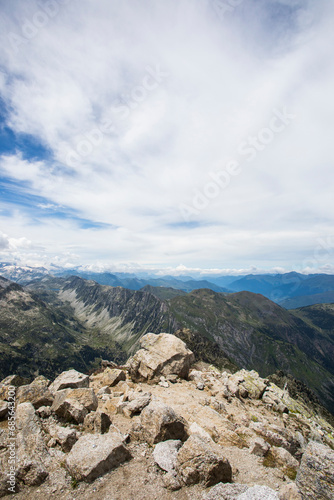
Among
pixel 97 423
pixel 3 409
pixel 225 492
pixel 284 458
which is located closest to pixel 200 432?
pixel 284 458

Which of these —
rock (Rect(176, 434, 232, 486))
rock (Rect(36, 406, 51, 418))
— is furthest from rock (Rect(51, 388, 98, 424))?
rock (Rect(176, 434, 232, 486))

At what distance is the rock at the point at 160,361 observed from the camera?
25.7 meters

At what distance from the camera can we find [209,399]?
70.0 ft

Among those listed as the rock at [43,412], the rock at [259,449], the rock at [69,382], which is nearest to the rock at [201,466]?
the rock at [259,449]

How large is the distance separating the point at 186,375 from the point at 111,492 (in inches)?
805

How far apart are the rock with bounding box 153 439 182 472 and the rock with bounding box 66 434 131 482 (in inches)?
61.0

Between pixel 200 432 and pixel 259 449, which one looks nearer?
pixel 259 449

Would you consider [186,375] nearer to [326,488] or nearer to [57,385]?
[57,385]

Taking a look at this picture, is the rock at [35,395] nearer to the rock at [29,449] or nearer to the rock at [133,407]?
the rock at [29,449]

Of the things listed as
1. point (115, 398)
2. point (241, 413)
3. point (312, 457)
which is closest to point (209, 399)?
point (241, 413)

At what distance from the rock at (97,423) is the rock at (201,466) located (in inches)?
209

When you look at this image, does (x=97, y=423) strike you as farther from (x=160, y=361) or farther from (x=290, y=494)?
(x=160, y=361)

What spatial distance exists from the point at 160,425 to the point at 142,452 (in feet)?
5.01

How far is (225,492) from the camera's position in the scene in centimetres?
825
